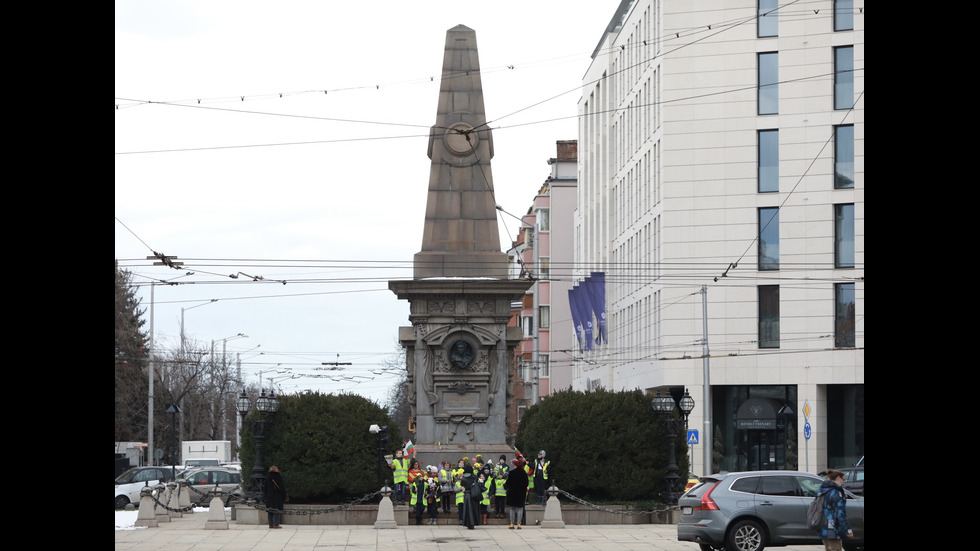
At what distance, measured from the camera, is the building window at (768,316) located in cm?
5769

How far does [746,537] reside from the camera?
2295cm

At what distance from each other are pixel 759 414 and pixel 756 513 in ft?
118

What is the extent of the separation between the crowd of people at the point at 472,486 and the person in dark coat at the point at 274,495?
8.35 feet

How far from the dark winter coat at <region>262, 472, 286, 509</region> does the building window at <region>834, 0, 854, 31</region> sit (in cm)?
3517

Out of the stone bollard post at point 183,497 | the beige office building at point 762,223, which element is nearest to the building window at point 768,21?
the beige office building at point 762,223

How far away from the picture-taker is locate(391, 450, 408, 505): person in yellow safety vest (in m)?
31.2

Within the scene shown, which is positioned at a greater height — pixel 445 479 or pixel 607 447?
pixel 607 447

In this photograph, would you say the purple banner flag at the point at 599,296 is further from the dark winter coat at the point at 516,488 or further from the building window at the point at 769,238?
the dark winter coat at the point at 516,488

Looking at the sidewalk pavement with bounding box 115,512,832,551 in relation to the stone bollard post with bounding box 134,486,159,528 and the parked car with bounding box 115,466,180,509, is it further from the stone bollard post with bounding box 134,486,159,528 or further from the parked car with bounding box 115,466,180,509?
the parked car with bounding box 115,466,180,509

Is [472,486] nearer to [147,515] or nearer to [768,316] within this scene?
[147,515]

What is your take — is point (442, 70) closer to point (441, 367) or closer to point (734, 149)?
point (441, 367)

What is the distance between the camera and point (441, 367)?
107 feet

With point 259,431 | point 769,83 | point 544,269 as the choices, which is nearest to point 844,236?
point 769,83

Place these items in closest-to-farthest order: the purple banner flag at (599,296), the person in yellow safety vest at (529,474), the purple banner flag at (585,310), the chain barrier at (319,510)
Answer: the person in yellow safety vest at (529,474)
the chain barrier at (319,510)
the purple banner flag at (599,296)
the purple banner flag at (585,310)
